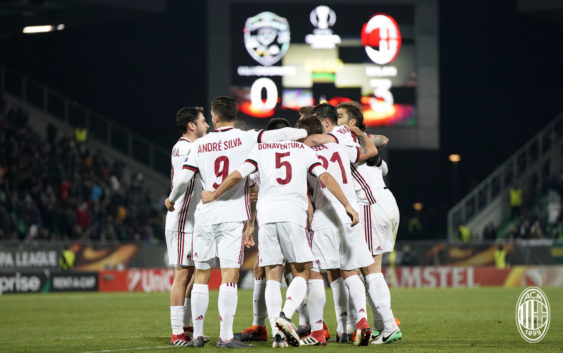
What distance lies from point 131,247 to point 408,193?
3427cm

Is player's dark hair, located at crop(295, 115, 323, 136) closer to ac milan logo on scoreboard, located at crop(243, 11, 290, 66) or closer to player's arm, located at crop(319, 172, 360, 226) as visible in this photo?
player's arm, located at crop(319, 172, 360, 226)

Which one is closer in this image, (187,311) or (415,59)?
(187,311)

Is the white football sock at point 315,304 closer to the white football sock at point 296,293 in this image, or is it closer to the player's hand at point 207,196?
the white football sock at point 296,293

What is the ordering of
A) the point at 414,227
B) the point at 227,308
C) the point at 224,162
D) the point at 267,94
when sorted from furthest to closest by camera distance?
the point at 414,227 < the point at 267,94 < the point at 224,162 < the point at 227,308

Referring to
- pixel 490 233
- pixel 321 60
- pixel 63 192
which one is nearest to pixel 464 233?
pixel 490 233

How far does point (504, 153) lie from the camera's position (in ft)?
184

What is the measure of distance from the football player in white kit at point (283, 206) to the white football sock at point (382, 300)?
34.9 inches

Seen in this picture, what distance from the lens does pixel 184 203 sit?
11.2 meters

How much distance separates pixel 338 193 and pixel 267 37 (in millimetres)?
23424

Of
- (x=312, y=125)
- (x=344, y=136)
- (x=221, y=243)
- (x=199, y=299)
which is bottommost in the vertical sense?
(x=199, y=299)

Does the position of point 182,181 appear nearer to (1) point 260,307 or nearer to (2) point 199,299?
(2) point 199,299

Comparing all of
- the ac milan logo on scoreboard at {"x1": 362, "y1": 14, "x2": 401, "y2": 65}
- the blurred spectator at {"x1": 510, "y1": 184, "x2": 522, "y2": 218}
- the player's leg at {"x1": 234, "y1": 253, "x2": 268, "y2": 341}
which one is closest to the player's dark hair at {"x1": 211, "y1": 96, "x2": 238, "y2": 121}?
the player's leg at {"x1": 234, "y1": 253, "x2": 268, "y2": 341}

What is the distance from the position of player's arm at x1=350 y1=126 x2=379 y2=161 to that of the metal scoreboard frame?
2219cm

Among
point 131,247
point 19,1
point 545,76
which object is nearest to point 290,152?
point 131,247
